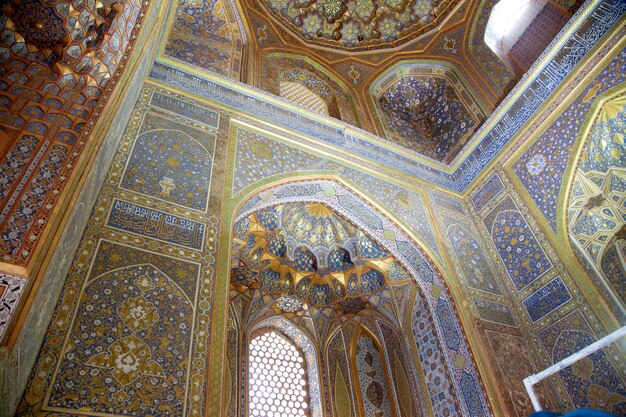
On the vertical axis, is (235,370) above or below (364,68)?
below

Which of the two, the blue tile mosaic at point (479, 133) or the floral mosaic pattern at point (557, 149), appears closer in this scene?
the floral mosaic pattern at point (557, 149)

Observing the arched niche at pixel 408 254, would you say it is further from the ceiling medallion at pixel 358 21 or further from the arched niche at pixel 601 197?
the ceiling medallion at pixel 358 21

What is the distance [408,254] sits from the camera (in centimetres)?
606

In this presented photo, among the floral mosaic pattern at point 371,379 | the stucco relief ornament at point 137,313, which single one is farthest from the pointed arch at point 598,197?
the stucco relief ornament at point 137,313

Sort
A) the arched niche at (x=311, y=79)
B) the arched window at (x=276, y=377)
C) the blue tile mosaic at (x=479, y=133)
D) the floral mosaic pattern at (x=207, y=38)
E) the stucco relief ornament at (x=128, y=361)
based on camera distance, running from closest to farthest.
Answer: the stucco relief ornament at (x=128, y=361) < the blue tile mosaic at (x=479, y=133) < the arched window at (x=276, y=377) < the floral mosaic pattern at (x=207, y=38) < the arched niche at (x=311, y=79)

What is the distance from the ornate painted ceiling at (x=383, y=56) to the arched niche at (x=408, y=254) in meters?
1.79

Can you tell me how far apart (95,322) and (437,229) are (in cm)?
470

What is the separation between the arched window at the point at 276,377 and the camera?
6559mm

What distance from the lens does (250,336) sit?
23.8 feet

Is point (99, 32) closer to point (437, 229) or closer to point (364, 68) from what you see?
point (437, 229)

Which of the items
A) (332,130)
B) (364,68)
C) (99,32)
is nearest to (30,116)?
(99,32)

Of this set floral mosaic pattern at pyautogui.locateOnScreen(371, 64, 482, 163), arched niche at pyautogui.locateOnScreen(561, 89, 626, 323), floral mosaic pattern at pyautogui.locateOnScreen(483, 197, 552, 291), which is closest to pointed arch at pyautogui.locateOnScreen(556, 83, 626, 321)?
arched niche at pyautogui.locateOnScreen(561, 89, 626, 323)

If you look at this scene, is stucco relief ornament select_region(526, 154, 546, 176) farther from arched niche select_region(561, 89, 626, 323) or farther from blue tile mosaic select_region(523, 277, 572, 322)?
blue tile mosaic select_region(523, 277, 572, 322)

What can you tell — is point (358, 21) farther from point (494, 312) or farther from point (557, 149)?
point (494, 312)
